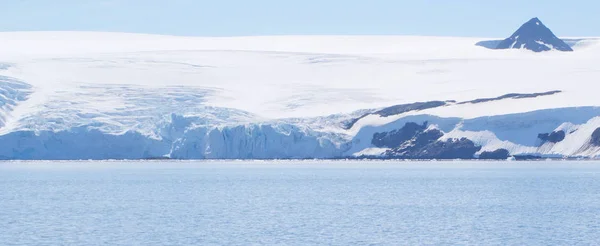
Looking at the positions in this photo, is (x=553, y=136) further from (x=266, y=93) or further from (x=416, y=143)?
(x=266, y=93)

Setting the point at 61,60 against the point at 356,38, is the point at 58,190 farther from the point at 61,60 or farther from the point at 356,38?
the point at 356,38

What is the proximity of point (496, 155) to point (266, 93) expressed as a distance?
27.2 metres

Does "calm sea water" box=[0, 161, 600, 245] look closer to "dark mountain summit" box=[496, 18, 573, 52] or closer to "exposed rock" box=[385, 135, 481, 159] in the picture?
"exposed rock" box=[385, 135, 481, 159]

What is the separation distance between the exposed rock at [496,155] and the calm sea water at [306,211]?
19120 mm

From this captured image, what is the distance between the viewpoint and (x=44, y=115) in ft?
246

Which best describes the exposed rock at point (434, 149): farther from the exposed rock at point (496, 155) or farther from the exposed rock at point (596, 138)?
the exposed rock at point (596, 138)

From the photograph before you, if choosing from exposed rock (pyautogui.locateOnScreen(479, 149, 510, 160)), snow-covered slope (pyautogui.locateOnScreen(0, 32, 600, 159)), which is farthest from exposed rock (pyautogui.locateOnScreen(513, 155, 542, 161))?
snow-covered slope (pyautogui.locateOnScreen(0, 32, 600, 159))

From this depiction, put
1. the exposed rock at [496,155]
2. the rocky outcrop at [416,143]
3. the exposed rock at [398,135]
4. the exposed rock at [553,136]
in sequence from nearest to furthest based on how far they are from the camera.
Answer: the exposed rock at [553,136] < the exposed rock at [496,155] < the rocky outcrop at [416,143] < the exposed rock at [398,135]

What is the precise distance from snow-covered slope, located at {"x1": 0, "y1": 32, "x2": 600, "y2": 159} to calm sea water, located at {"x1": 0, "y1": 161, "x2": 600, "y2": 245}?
69.5ft

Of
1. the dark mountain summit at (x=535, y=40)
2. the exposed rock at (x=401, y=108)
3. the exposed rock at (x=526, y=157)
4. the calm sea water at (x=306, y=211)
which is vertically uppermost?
the dark mountain summit at (x=535, y=40)

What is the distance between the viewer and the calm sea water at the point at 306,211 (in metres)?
24.8

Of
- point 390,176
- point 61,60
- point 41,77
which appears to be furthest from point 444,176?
point 61,60

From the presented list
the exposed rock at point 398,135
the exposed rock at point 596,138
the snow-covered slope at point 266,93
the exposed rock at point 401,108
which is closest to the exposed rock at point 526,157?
the snow-covered slope at point 266,93

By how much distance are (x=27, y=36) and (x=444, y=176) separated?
78209 millimetres
